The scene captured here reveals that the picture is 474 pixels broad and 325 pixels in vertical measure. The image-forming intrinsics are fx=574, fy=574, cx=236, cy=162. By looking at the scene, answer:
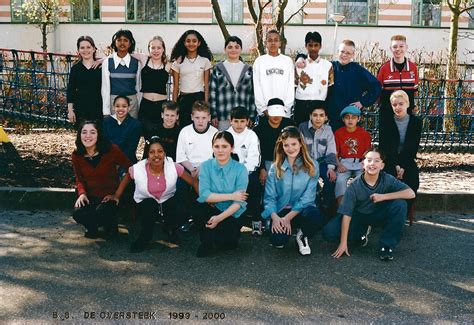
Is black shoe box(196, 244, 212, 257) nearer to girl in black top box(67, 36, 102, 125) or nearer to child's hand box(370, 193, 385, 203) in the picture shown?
child's hand box(370, 193, 385, 203)

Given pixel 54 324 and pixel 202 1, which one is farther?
pixel 202 1

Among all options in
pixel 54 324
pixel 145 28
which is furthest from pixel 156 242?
pixel 145 28

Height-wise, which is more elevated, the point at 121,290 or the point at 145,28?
the point at 145,28

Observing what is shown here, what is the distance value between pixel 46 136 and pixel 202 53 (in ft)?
19.5

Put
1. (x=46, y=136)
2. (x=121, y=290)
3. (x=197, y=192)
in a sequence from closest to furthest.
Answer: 1. (x=121, y=290)
2. (x=197, y=192)
3. (x=46, y=136)

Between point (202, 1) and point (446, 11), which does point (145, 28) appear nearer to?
point (202, 1)

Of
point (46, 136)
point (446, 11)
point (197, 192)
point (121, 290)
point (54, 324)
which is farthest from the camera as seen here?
point (446, 11)

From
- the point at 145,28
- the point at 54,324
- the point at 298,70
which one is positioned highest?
the point at 145,28

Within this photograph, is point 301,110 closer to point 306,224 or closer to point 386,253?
point 306,224

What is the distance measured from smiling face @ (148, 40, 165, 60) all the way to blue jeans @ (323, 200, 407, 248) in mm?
2868

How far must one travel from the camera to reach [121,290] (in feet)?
14.8

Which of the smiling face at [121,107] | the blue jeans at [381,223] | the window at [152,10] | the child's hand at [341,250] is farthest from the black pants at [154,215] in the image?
the window at [152,10]

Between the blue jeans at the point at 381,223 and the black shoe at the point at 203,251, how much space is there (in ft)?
3.75

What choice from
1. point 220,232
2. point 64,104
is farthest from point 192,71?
point 64,104
